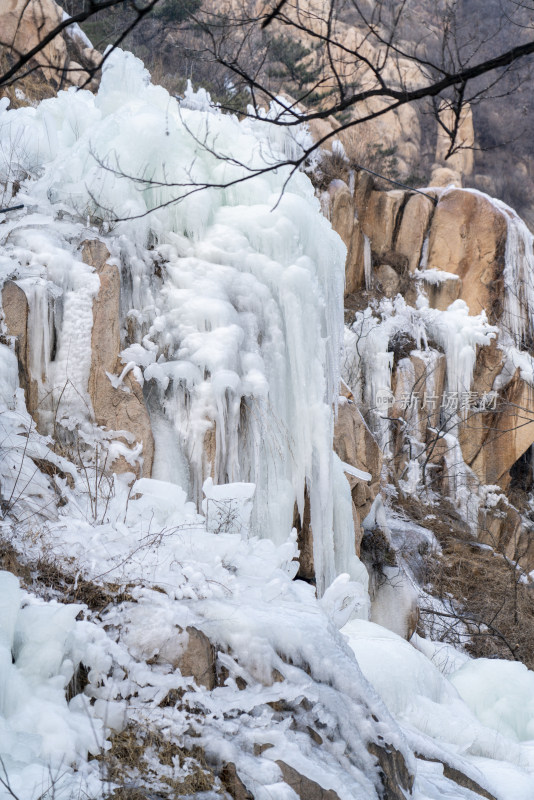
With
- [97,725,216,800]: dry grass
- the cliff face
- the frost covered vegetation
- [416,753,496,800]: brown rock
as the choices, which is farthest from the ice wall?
the cliff face

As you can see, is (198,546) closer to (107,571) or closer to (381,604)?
(107,571)

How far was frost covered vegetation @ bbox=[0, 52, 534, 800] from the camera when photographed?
2.18 m

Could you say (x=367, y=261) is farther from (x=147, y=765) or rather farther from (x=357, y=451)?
(x=147, y=765)

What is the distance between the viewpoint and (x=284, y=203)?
5734 mm

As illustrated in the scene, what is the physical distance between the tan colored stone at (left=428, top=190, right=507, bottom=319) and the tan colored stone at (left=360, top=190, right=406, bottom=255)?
0.89m

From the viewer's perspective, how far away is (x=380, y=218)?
560 inches

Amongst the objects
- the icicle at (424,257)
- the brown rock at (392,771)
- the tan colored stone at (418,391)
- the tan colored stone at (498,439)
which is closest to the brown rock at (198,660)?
the brown rock at (392,771)

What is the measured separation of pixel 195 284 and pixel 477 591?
20.8ft

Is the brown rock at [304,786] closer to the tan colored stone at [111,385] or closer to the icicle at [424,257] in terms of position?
the tan colored stone at [111,385]

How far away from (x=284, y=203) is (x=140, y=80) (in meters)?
1.91

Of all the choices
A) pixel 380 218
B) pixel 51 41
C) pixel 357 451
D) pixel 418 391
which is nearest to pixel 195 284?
pixel 357 451

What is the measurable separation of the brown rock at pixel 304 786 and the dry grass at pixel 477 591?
5284 mm

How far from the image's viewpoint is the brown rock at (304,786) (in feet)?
6.93

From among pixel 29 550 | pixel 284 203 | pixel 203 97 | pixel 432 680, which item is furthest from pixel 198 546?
pixel 203 97
